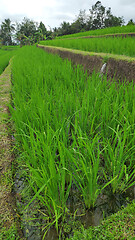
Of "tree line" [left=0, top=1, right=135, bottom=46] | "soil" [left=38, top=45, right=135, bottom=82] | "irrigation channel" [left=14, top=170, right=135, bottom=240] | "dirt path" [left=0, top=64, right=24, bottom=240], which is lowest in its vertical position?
"irrigation channel" [left=14, top=170, right=135, bottom=240]

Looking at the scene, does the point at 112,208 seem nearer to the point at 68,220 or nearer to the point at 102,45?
the point at 68,220

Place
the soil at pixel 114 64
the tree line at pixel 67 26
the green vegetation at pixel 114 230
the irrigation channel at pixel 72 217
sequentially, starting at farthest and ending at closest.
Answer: the tree line at pixel 67 26 → the soil at pixel 114 64 → the irrigation channel at pixel 72 217 → the green vegetation at pixel 114 230

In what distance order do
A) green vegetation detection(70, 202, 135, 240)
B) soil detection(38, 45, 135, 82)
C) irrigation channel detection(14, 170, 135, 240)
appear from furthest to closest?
soil detection(38, 45, 135, 82) → irrigation channel detection(14, 170, 135, 240) → green vegetation detection(70, 202, 135, 240)

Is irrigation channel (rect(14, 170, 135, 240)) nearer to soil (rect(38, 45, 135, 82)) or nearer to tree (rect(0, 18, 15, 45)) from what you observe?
soil (rect(38, 45, 135, 82))

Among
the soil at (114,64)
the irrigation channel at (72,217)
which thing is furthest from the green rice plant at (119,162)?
the soil at (114,64)

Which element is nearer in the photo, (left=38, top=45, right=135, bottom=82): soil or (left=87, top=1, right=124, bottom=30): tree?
(left=38, top=45, right=135, bottom=82): soil

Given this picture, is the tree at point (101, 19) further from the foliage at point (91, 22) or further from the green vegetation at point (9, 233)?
the green vegetation at point (9, 233)

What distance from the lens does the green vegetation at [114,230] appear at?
0.67 meters

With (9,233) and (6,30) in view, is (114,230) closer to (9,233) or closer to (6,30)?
(9,233)

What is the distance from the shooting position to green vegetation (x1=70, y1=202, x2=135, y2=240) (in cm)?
67

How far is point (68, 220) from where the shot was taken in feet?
2.72

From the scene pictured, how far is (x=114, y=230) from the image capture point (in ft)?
2.26

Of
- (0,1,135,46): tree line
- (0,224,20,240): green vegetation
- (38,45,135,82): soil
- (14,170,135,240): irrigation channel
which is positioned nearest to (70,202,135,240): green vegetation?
(14,170,135,240): irrigation channel

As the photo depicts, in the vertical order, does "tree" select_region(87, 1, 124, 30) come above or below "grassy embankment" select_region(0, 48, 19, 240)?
above
